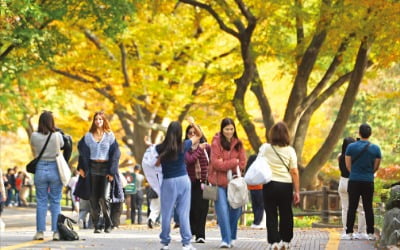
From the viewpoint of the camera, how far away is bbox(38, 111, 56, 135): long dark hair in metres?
13.1

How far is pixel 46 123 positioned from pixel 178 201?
263 cm

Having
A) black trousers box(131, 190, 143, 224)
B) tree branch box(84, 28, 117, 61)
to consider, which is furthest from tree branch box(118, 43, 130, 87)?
black trousers box(131, 190, 143, 224)

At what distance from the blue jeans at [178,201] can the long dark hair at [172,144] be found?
1.00ft

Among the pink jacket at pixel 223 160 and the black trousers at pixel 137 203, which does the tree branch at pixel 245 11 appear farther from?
the pink jacket at pixel 223 160

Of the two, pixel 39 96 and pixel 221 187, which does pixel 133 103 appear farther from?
pixel 221 187

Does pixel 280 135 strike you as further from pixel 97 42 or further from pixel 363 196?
pixel 97 42

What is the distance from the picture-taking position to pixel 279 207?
37.6ft

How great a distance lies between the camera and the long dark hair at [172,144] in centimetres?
1137

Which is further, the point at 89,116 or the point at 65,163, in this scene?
the point at 89,116

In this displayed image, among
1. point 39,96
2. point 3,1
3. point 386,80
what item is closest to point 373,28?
point 3,1

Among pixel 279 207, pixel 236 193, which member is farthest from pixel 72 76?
pixel 279 207

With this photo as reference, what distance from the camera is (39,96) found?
4384 centimetres

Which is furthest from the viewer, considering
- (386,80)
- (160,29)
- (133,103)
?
(386,80)

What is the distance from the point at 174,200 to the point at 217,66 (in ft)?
70.1
